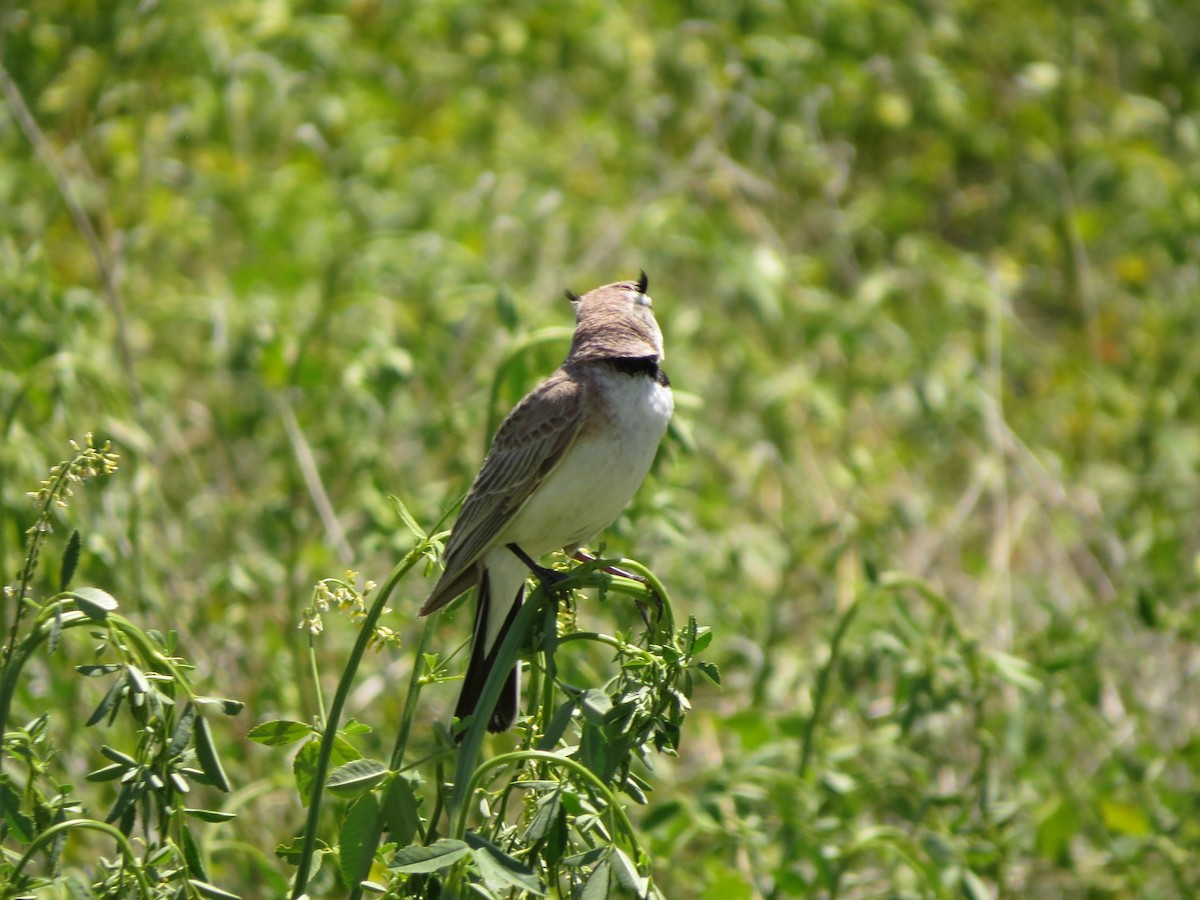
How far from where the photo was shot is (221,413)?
18.9ft

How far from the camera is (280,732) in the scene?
2318 mm

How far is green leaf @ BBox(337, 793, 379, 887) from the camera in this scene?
2.16 meters

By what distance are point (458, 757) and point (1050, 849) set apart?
110 inches

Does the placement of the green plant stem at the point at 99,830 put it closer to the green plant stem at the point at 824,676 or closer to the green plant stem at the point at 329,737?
the green plant stem at the point at 329,737

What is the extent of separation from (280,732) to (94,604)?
0.46m

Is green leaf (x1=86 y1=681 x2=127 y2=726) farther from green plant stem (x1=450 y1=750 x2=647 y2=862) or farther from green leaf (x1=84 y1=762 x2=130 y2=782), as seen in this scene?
green plant stem (x1=450 y1=750 x2=647 y2=862)

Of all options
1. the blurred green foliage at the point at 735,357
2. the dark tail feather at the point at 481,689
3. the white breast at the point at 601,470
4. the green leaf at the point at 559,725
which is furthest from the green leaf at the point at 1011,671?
the green leaf at the point at 559,725

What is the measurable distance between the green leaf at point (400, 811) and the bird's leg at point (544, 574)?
433mm

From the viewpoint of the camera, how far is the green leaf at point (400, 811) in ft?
7.08

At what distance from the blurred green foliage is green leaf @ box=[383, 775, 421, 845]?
1153 mm

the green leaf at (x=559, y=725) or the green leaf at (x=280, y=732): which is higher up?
the green leaf at (x=559, y=725)

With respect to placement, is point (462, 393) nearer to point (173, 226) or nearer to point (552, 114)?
point (173, 226)

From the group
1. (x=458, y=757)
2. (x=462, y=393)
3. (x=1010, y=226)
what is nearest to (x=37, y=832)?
(x=458, y=757)

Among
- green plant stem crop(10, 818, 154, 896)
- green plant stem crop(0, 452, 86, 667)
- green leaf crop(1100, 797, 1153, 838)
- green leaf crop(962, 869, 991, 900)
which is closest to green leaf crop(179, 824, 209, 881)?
green plant stem crop(10, 818, 154, 896)
